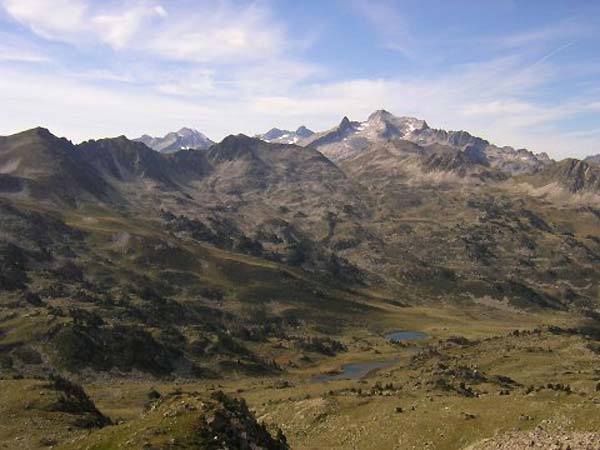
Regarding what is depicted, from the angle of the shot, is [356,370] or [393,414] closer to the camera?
[393,414]

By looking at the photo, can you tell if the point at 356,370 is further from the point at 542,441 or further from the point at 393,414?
the point at 542,441

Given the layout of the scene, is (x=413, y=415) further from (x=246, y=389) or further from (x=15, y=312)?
(x=15, y=312)

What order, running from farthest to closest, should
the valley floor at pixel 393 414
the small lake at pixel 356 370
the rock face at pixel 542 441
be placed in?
the small lake at pixel 356 370 → the valley floor at pixel 393 414 → the rock face at pixel 542 441

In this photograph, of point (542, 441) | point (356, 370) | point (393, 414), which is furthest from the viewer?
point (356, 370)

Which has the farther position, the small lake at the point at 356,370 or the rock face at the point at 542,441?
the small lake at the point at 356,370

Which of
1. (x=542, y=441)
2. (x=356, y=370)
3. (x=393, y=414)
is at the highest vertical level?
(x=542, y=441)

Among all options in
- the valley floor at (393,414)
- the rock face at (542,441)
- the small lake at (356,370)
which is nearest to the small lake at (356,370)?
the small lake at (356,370)

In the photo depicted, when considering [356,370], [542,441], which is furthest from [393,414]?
[356,370]

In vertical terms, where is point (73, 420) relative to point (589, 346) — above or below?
above

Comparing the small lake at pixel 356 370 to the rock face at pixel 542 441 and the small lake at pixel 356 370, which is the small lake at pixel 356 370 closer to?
the small lake at pixel 356 370

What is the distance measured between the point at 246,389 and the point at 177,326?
65.4 meters

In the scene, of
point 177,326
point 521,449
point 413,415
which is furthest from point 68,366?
point 521,449

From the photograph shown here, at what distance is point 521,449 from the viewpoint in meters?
45.1

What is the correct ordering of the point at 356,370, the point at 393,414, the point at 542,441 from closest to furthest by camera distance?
the point at 542,441
the point at 393,414
the point at 356,370
